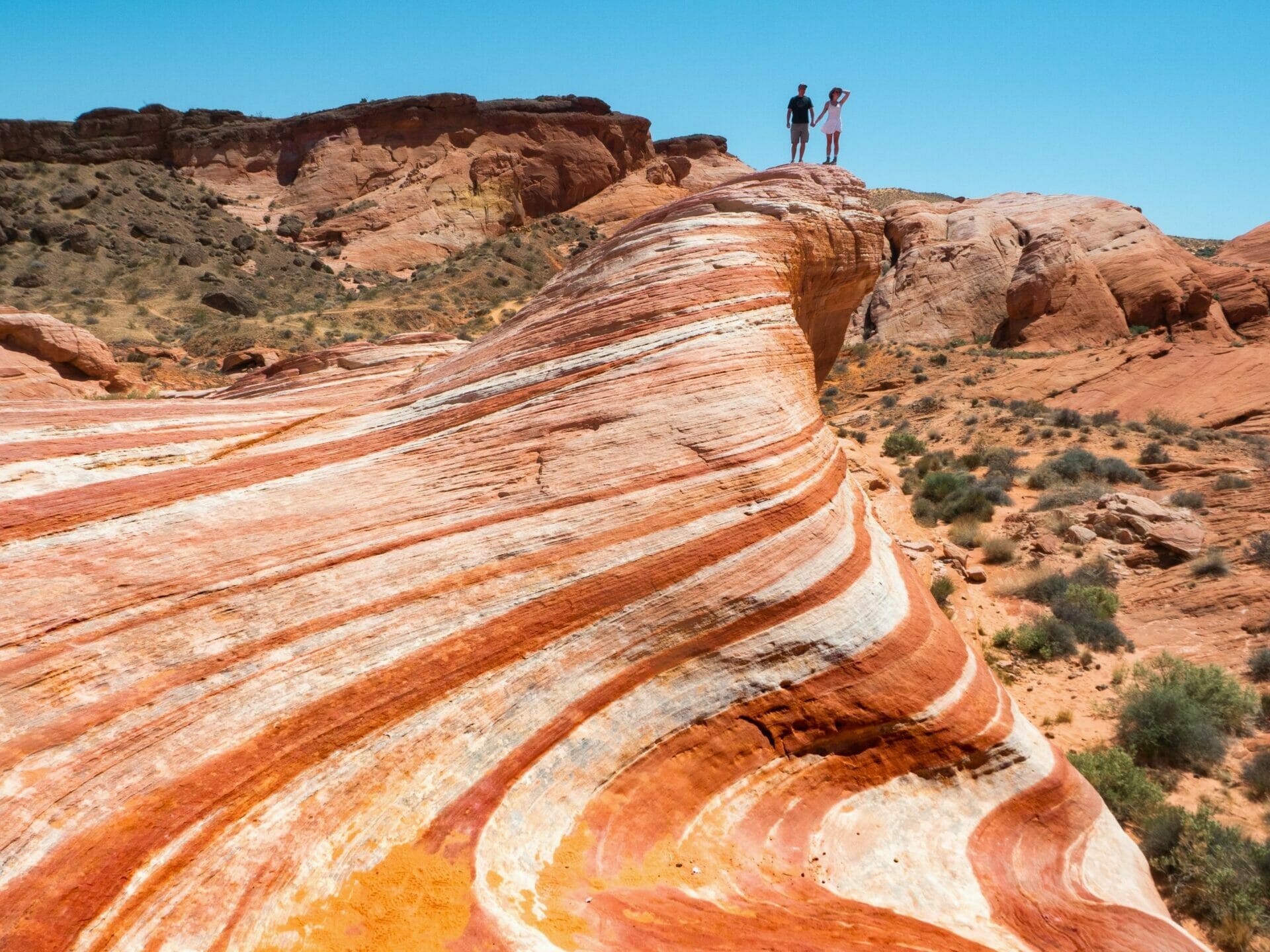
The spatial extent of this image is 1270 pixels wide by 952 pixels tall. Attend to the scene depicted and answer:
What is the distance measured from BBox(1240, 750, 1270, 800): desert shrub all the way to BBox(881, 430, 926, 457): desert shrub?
35.5ft

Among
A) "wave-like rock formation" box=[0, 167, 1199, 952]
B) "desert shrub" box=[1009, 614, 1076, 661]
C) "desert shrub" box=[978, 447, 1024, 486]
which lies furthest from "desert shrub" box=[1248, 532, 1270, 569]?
"wave-like rock formation" box=[0, 167, 1199, 952]

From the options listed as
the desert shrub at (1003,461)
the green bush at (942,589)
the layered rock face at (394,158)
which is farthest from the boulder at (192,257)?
the green bush at (942,589)

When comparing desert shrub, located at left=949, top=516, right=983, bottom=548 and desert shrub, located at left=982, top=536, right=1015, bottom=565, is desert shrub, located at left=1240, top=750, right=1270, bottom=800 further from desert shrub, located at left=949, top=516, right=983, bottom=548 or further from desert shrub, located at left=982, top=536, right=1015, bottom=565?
desert shrub, located at left=949, top=516, right=983, bottom=548

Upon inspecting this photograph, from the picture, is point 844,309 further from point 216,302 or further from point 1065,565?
point 216,302

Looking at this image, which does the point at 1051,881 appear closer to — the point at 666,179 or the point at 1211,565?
the point at 1211,565

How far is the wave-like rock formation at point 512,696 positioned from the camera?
323 centimetres

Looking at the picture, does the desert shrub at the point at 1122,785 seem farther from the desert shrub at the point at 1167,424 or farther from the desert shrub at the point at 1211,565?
the desert shrub at the point at 1167,424

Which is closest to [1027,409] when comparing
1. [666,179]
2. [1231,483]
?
[1231,483]

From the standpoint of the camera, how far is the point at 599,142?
49969 mm

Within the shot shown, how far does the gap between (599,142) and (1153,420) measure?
40.2 metres

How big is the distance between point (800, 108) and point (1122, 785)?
9427mm

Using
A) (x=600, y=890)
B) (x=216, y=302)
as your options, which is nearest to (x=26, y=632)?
(x=600, y=890)

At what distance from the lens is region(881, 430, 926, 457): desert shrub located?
18.0 metres

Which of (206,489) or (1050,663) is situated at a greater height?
(206,489)
